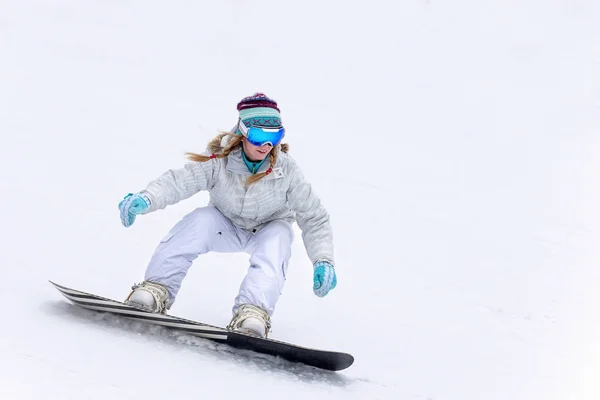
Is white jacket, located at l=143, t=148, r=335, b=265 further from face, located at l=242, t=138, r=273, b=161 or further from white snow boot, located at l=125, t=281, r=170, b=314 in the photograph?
white snow boot, located at l=125, t=281, r=170, b=314

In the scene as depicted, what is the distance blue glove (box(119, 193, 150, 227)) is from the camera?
3.23 metres

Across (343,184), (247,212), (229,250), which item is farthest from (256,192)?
(343,184)

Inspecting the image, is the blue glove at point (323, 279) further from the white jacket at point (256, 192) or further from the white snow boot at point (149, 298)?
the white snow boot at point (149, 298)

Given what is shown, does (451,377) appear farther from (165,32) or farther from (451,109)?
(165,32)

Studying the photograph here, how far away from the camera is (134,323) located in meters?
3.12

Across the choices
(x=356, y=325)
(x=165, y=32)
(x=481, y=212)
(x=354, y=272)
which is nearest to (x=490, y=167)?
(x=481, y=212)

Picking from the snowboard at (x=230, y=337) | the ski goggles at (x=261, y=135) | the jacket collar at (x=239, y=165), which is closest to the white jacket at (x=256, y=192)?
the jacket collar at (x=239, y=165)

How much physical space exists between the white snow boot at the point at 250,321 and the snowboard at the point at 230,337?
0.32ft

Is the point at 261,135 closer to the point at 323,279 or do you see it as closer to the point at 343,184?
the point at 323,279

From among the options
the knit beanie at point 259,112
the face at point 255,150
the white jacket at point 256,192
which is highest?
the knit beanie at point 259,112

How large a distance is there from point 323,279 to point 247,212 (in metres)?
0.51

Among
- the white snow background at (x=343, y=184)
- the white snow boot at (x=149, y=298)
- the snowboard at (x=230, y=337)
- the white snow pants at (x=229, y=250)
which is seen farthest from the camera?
the white snow pants at (x=229, y=250)

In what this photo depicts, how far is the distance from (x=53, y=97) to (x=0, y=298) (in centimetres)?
590

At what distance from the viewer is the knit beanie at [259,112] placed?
3.44 m
